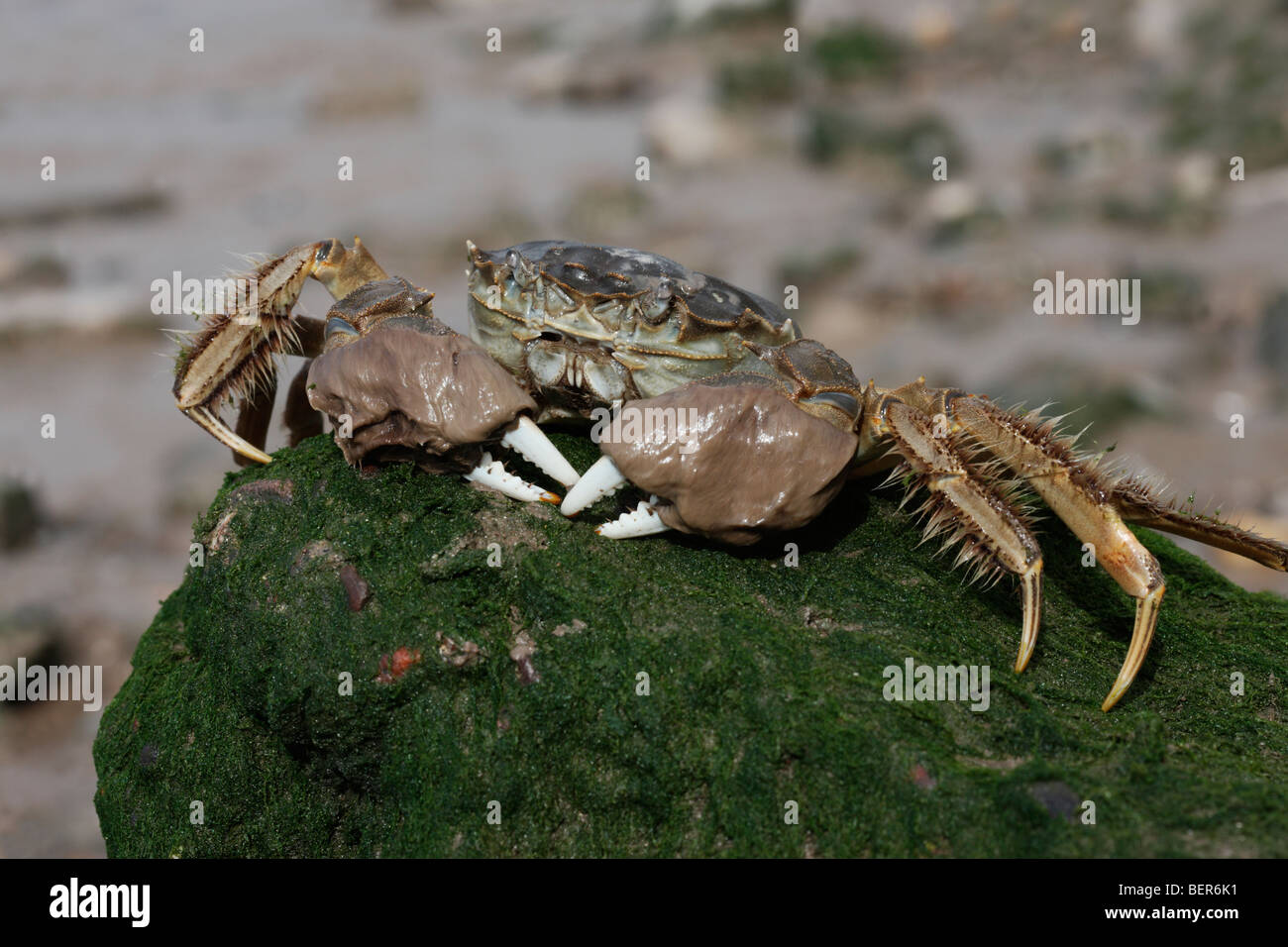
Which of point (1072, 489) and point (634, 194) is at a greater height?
point (634, 194)

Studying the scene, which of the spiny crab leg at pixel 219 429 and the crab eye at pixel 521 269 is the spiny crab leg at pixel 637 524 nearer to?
the crab eye at pixel 521 269

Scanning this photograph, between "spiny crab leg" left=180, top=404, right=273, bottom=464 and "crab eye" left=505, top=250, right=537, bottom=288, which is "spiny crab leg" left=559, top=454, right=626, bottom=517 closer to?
"crab eye" left=505, top=250, right=537, bottom=288

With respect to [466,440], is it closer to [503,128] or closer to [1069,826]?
[1069,826]

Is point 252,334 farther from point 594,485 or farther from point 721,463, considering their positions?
point 721,463

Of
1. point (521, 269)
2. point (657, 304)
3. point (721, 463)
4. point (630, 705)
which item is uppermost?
point (521, 269)

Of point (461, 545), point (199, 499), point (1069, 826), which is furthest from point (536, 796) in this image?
point (199, 499)

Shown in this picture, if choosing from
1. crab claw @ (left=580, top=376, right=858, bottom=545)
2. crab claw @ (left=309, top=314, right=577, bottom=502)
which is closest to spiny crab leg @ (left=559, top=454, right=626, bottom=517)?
crab claw @ (left=580, top=376, right=858, bottom=545)

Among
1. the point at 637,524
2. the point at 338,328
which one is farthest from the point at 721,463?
the point at 338,328

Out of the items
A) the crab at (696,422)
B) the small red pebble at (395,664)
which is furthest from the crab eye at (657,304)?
the small red pebble at (395,664)
